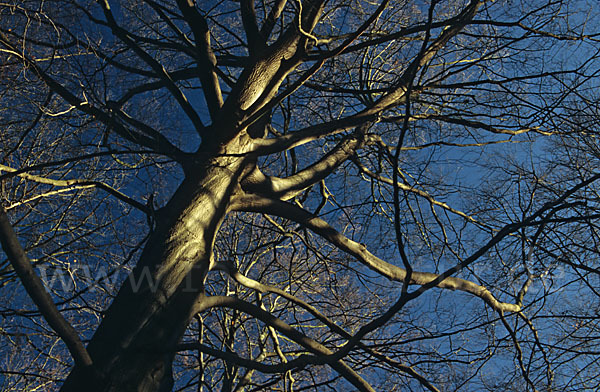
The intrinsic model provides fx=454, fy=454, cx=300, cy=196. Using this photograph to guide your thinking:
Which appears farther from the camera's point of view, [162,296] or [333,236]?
[333,236]

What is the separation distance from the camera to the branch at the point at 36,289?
5.50 ft

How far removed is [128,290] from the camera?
216 centimetres

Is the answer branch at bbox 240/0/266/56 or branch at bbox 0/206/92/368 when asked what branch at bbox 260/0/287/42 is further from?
branch at bbox 0/206/92/368

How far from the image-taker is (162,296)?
213 centimetres

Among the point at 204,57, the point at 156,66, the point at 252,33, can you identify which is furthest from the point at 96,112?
the point at 252,33

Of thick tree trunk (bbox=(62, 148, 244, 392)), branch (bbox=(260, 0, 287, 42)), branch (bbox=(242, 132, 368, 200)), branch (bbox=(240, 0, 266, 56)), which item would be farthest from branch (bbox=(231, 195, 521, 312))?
branch (bbox=(260, 0, 287, 42))

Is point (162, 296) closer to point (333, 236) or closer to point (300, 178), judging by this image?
point (333, 236)

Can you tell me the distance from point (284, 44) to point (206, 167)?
1.17 m

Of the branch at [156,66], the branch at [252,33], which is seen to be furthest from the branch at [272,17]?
the branch at [156,66]

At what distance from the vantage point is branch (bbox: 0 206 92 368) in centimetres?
168

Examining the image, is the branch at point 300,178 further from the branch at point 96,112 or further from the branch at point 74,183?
the branch at point 74,183

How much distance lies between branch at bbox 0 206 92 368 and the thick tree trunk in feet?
0.51

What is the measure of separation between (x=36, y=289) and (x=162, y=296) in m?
0.57

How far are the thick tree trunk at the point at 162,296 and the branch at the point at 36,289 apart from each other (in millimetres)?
154
